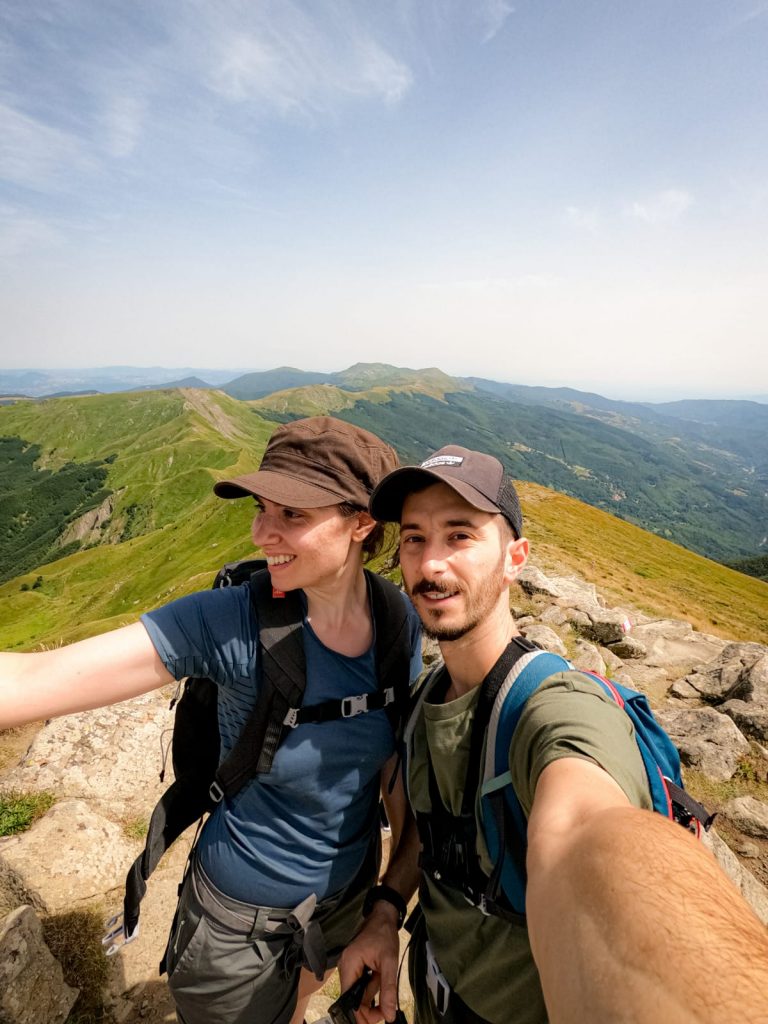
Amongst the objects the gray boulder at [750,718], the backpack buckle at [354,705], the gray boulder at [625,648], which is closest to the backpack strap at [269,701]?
the backpack buckle at [354,705]

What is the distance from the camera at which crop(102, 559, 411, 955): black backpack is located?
9.46 ft

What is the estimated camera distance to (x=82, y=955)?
4.98m

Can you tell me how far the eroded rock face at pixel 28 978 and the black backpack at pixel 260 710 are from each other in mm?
934

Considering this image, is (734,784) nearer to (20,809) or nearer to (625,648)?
(625,648)

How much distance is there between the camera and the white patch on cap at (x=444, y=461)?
119 inches

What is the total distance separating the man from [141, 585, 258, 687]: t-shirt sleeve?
1.14m

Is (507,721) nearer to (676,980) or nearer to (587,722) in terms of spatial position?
(587,722)

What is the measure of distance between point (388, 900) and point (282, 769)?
4.50ft

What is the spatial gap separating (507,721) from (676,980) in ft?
4.64

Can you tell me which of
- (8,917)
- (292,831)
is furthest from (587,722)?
(8,917)

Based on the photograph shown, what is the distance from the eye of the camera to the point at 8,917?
4312 millimetres

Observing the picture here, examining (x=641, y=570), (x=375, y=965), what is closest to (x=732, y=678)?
(x=375, y=965)

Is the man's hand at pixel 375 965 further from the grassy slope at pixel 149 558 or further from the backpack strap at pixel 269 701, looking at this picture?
the grassy slope at pixel 149 558

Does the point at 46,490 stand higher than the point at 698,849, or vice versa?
the point at 698,849
